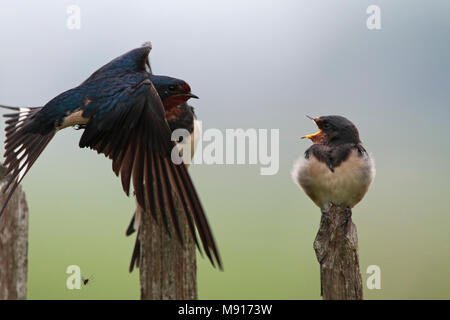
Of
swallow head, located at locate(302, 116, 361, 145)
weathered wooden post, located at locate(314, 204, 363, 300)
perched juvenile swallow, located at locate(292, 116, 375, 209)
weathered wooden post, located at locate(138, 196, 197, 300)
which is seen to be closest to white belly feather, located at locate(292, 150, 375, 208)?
perched juvenile swallow, located at locate(292, 116, 375, 209)

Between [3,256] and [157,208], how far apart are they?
30.0 inches

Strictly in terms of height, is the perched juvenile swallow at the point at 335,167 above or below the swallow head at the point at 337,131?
below

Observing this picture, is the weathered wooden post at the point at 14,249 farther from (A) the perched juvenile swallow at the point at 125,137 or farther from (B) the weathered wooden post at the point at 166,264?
(B) the weathered wooden post at the point at 166,264

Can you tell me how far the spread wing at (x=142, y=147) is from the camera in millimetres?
2572

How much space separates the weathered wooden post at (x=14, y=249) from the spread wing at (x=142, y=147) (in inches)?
17.3

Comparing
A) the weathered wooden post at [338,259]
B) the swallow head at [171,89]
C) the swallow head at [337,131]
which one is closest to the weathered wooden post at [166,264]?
the weathered wooden post at [338,259]

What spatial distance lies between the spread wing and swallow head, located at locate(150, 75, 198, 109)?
0.56 m

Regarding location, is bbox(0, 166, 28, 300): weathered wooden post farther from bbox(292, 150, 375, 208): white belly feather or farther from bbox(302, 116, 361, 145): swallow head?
bbox(302, 116, 361, 145): swallow head

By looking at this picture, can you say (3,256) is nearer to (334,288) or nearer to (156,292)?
(156,292)
